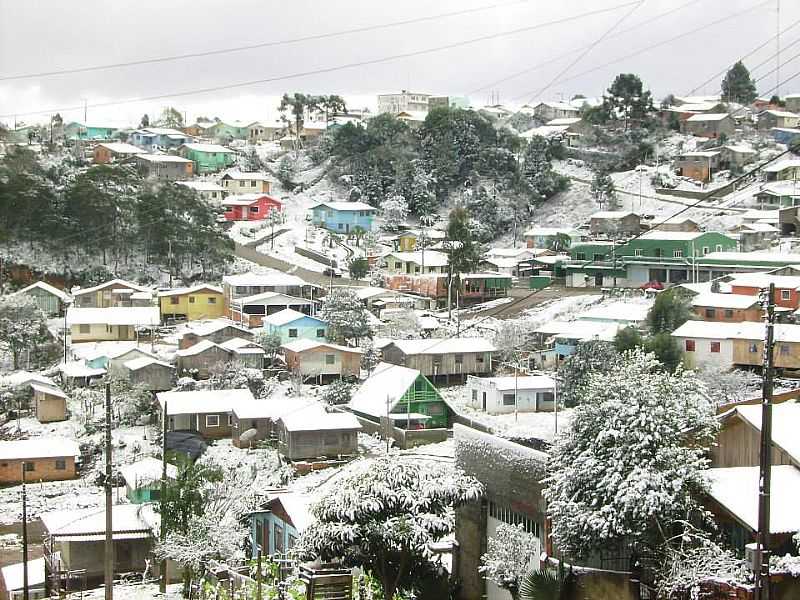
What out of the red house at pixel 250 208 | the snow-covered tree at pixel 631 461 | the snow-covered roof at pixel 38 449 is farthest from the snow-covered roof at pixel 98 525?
the red house at pixel 250 208

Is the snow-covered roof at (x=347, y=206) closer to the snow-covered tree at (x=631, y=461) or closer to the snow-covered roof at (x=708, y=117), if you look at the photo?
the snow-covered roof at (x=708, y=117)

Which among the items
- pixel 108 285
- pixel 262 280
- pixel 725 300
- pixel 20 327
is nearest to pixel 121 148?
pixel 108 285

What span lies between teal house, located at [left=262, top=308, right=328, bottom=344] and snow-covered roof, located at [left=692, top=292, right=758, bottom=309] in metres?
7.16

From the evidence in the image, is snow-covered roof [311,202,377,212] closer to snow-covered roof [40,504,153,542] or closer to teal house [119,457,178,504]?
teal house [119,457,178,504]

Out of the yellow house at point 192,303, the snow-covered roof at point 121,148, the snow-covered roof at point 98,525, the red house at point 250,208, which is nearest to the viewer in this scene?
the snow-covered roof at point 98,525

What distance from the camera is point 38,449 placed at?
16625mm

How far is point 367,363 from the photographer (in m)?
21.4

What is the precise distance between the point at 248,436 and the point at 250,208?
18.5 m

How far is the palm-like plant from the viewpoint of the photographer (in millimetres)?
7555

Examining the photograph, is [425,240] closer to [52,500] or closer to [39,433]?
[39,433]

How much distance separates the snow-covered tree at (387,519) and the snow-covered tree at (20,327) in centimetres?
1462

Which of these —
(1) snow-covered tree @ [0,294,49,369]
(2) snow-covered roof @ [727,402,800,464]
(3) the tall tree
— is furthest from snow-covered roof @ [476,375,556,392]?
(3) the tall tree

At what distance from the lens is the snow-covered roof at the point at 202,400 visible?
1797 cm

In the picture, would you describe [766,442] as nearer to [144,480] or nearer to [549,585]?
[549,585]
